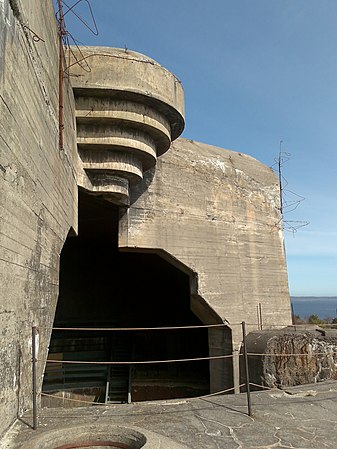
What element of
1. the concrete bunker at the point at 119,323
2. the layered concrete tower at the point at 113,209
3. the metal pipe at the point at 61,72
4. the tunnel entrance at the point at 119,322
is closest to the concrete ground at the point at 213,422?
the layered concrete tower at the point at 113,209

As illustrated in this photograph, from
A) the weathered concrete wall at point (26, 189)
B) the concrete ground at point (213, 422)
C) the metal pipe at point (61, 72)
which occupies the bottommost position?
the concrete ground at point (213, 422)

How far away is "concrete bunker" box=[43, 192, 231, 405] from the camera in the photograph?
1115 cm

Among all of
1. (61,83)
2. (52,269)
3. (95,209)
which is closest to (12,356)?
(52,269)

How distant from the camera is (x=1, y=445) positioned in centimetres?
312

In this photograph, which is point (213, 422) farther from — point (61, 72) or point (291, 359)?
point (291, 359)

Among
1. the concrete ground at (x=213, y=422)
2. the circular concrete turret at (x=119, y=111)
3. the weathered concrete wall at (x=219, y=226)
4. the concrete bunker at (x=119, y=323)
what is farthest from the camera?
the concrete bunker at (x=119, y=323)

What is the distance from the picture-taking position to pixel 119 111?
21.8ft

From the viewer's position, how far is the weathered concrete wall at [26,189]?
126 inches

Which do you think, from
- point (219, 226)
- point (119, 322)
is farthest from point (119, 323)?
point (219, 226)

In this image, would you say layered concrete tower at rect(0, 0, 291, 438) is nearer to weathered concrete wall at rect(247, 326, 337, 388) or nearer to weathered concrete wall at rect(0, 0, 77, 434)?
weathered concrete wall at rect(0, 0, 77, 434)

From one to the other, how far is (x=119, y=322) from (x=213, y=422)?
10.1 meters

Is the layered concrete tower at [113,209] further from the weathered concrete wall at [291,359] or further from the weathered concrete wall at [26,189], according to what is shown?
the weathered concrete wall at [291,359]

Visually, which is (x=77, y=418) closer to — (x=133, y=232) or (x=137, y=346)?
(x=133, y=232)

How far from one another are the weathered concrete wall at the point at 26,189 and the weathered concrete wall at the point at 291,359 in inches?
196
